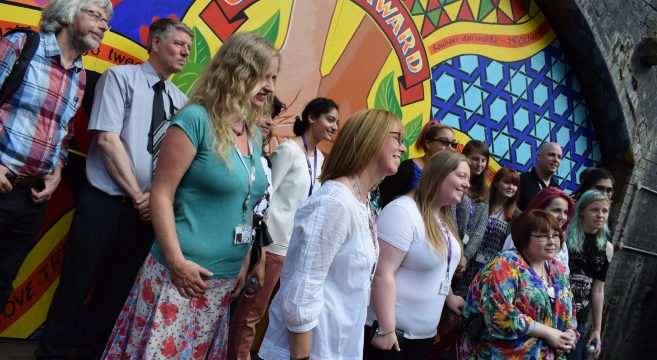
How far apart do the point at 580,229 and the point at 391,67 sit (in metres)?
1.98

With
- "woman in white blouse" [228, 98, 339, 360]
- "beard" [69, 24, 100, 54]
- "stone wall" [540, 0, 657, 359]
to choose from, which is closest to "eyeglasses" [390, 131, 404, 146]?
"woman in white blouse" [228, 98, 339, 360]

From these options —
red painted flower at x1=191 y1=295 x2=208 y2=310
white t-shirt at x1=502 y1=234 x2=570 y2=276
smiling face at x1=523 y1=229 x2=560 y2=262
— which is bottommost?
red painted flower at x1=191 y1=295 x2=208 y2=310

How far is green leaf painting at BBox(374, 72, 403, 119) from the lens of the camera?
5.07 meters

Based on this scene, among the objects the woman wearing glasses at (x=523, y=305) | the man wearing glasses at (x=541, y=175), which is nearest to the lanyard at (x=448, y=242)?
the woman wearing glasses at (x=523, y=305)

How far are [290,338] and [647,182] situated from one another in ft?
23.9

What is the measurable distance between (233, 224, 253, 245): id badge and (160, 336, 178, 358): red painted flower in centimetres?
37

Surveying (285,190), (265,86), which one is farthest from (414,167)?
(265,86)

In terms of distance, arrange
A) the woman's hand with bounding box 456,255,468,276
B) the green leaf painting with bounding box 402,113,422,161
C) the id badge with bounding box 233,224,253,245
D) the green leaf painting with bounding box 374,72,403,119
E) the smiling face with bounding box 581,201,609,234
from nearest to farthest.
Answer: the id badge with bounding box 233,224,253,245
the woman's hand with bounding box 456,255,468,276
the smiling face with bounding box 581,201,609,234
the green leaf painting with bounding box 374,72,403,119
the green leaf painting with bounding box 402,113,422,161

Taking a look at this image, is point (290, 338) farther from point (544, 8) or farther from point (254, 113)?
point (544, 8)

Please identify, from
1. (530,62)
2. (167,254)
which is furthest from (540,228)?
(530,62)

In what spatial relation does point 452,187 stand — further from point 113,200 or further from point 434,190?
point 113,200

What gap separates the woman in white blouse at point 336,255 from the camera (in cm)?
182

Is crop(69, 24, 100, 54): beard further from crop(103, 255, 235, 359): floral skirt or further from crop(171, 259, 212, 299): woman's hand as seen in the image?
crop(171, 259, 212, 299): woman's hand

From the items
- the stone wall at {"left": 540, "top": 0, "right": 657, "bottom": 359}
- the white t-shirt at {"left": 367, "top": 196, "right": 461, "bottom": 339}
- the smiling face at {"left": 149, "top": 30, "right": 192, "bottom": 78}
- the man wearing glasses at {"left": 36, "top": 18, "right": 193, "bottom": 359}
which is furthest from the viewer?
the stone wall at {"left": 540, "top": 0, "right": 657, "bottom": 359}
